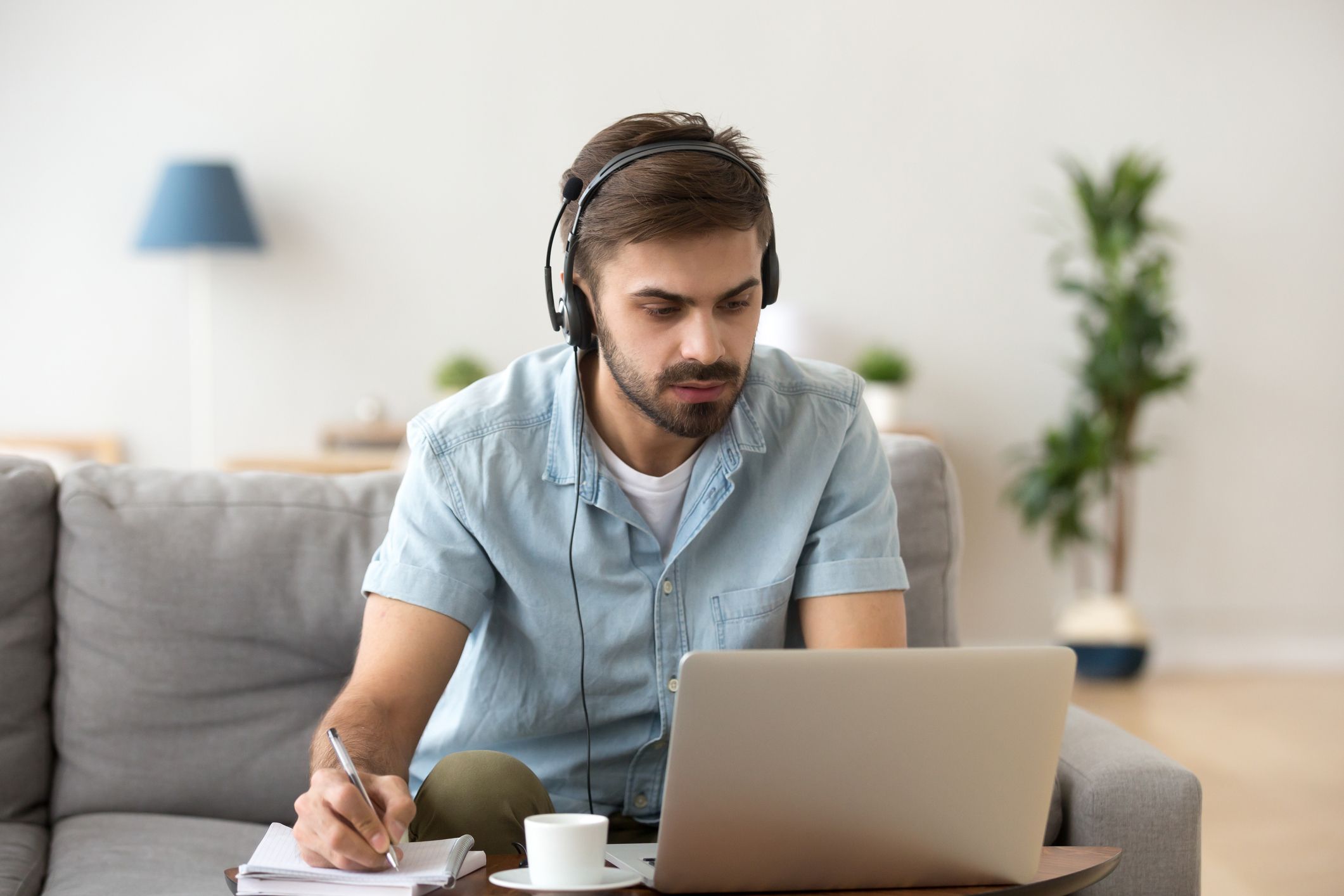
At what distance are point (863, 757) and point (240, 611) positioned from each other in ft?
3.27

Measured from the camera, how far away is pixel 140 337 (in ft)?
13.4

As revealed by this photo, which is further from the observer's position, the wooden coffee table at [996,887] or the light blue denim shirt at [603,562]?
the light blue denim shirt at [603,562]

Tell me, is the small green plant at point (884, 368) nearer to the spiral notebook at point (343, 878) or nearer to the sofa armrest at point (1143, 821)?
the sofa armrest at point (1143, 821)

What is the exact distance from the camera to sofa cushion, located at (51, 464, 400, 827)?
1.60m

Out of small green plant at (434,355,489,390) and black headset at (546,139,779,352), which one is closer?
black headset at (546,139,779,352)

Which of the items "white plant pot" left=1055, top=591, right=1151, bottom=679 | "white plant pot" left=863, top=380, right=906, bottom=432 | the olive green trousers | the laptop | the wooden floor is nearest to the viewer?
the laptop

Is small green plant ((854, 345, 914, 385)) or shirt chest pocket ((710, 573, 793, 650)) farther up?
small green plant ((854, 345, 914, 385))

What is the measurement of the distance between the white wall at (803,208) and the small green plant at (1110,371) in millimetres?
193

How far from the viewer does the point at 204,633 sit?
1623mm

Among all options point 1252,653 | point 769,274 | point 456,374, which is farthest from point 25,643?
point 1252,653

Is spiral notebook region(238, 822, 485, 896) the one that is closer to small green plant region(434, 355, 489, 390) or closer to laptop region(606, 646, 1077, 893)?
laptop region(606, 646, 1077, 893)

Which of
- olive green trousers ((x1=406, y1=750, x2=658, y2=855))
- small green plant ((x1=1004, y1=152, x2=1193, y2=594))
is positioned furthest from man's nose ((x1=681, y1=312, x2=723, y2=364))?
small green plant ((x1=1004, y1=152, x2=1193, y2=594))

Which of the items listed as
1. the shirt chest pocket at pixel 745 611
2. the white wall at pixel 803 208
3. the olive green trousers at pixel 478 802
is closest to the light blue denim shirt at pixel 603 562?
the shirt chest pocket at pixel 745 611

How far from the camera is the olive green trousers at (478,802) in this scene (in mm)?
1122
